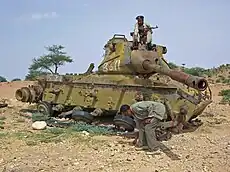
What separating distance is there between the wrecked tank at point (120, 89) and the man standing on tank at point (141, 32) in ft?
0.90

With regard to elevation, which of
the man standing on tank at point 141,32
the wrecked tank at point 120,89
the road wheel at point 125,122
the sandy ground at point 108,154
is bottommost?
the sandy ground at point 108,154

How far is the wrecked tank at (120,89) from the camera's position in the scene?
10.8 meters

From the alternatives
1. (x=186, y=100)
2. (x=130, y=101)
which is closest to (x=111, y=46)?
(x=130, y=101)

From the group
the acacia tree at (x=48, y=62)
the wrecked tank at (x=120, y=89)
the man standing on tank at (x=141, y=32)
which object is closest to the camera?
the wrecked tank at (x=120, y=89)

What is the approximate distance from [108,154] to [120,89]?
3.73 meters

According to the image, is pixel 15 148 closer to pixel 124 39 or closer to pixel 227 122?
pixel 124 39

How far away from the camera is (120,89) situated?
11.5 m

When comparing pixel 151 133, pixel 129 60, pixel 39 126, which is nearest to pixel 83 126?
pixel 39 126

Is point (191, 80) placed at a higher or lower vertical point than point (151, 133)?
Answer: higher

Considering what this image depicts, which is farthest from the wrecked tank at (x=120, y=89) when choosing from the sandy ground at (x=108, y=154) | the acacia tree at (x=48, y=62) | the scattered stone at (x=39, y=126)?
the acacia tree at (x=48, y=62)

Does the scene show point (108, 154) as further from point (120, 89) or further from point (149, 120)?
point (120, 89)

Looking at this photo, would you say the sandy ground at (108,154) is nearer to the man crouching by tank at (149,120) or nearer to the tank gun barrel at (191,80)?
the man crouching by tank at (149,120)

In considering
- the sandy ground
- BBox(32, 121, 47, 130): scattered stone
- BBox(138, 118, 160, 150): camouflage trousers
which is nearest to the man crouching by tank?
BBox(138, 118, 160, 150): camouflage trousers

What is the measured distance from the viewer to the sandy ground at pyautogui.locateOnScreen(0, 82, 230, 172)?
23.2 feet
